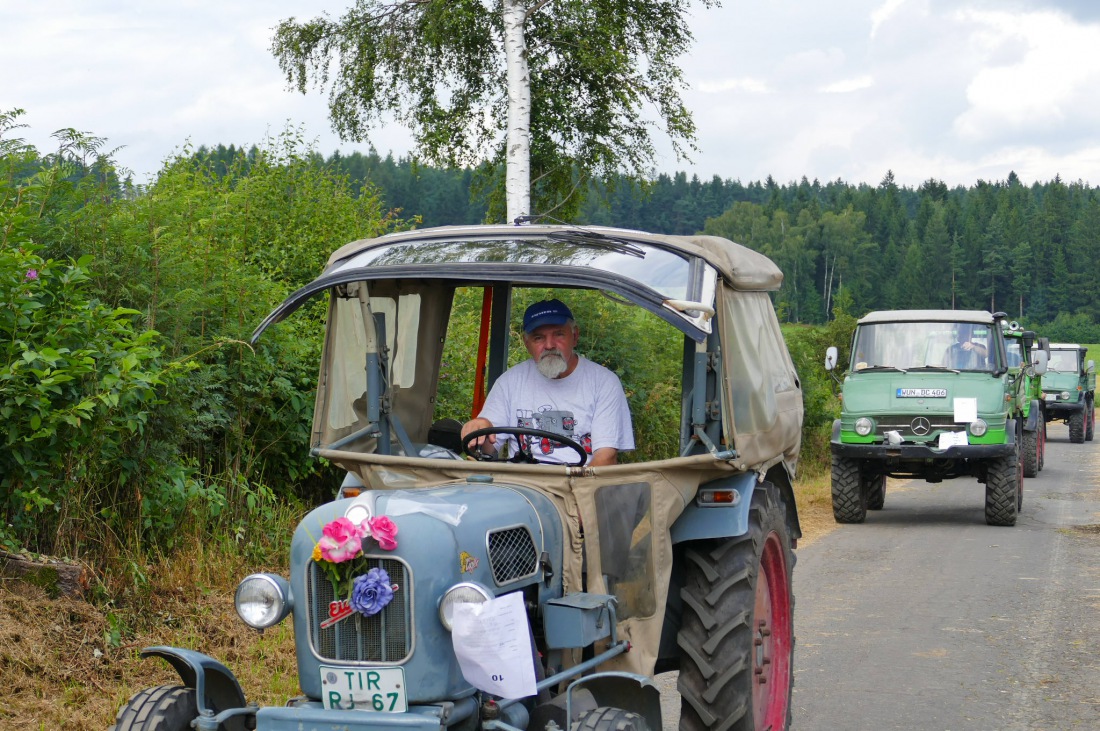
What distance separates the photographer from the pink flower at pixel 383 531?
378 cm

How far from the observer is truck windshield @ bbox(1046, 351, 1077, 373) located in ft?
→ 101

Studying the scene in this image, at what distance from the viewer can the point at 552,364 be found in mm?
5633

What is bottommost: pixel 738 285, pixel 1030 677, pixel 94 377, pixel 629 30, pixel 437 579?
pixel 1030 677

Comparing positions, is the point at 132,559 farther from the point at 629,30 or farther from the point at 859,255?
the point at 859,255

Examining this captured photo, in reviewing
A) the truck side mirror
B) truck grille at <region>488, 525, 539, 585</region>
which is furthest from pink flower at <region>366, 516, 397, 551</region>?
the truck side mirror

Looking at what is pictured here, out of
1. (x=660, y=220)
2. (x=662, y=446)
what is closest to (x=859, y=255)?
(x=660, y=220)

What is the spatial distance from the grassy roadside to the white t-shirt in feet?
5.75

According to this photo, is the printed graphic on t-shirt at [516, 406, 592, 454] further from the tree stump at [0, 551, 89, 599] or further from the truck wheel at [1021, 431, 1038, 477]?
the truck wheel at [1021, 431, 1038, 477]

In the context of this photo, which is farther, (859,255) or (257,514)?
(859,255)

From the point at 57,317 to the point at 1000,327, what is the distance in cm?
1212

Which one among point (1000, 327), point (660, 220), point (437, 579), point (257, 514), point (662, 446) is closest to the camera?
point (437, 579)

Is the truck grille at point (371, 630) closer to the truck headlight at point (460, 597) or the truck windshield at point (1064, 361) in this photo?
the truck headlight at point (460, 597)

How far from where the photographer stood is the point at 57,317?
6559 millimetres

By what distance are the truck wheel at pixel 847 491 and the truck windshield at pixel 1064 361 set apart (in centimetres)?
1871
